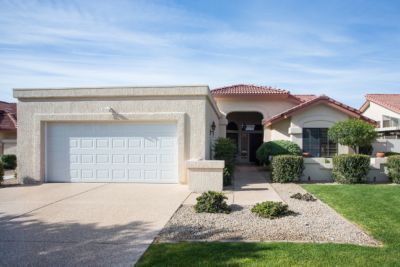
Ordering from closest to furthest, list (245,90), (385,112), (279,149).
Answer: (279,149) → (245,90) → (385,112)

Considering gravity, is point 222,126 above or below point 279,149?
above

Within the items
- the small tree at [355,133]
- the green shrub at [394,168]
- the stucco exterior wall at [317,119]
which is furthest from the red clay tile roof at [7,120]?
the green shrub at [394,168]

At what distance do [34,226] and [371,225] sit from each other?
729 cm

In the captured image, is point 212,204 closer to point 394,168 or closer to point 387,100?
point 394,168

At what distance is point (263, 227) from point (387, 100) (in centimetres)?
2486

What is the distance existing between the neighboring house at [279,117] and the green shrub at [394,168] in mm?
4331

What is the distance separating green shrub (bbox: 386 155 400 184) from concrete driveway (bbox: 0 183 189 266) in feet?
28.7

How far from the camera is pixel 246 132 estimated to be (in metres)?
25.7

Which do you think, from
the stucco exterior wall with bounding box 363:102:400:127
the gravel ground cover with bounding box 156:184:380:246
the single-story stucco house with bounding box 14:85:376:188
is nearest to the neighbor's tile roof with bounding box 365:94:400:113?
the stucco exterior wall with bounding box 363:102:400:127

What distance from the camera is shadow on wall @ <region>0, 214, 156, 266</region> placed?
5016 millimetres

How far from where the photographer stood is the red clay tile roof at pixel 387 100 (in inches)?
967

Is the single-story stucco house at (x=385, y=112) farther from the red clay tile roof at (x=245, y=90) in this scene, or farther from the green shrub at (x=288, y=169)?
the green shrub at (x=288, y=169)

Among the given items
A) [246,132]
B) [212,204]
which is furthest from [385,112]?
[212,204]

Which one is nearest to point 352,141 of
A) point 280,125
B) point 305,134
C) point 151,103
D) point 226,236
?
point 305,134
